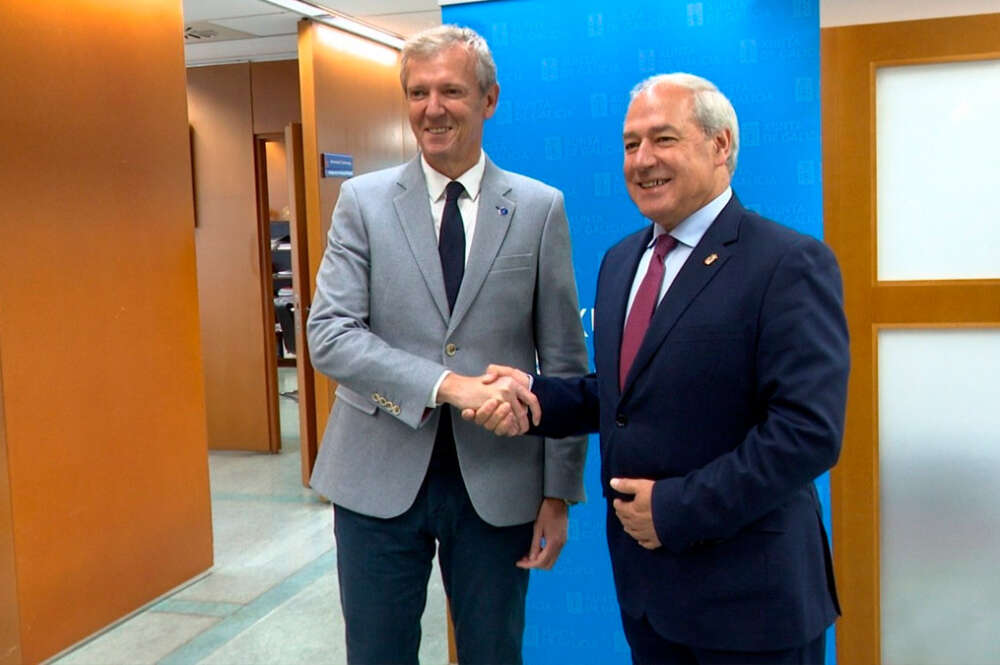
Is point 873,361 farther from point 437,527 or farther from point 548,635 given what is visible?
point 437,527

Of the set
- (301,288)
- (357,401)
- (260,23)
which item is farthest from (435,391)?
(260,23)

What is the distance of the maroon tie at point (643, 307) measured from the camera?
1.73m

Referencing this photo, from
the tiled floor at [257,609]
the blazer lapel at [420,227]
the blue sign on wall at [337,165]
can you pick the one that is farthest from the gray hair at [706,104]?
the blue sign on wall at [337,165]

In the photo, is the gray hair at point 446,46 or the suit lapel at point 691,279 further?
the gray hair at point 446,46

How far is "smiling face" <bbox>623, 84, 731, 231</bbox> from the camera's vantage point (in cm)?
168

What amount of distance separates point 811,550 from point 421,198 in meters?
0.98

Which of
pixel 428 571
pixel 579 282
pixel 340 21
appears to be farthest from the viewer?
pixel 340 21

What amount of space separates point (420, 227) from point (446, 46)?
0.35 meters

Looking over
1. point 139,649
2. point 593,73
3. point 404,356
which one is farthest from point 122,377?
point 404,356

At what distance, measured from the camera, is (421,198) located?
79.2 inches

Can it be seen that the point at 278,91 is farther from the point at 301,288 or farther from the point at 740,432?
the point at 740,432

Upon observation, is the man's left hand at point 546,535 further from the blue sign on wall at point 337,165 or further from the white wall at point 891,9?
the blue sign on wall at point 337,165

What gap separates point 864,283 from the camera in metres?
2.97

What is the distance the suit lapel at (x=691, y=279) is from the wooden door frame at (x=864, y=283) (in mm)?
1422
